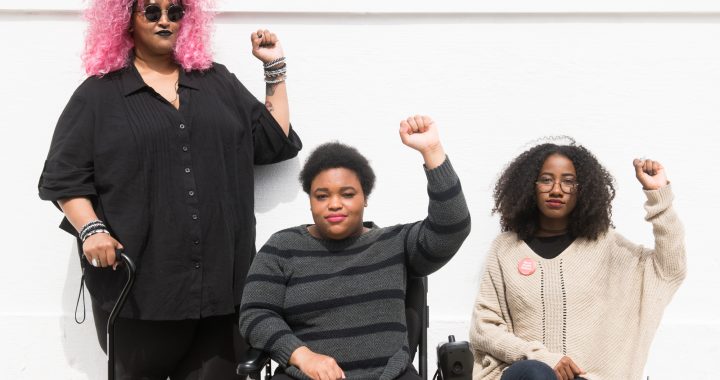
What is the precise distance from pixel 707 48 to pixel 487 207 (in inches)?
44.5

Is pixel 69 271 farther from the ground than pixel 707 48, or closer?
closer

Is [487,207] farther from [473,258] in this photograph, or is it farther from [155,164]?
[155,164]

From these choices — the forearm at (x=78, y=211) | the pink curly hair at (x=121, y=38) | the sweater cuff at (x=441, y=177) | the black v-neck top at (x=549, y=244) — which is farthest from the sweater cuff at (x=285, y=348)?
the pink curly hair at (x=121, y=38)

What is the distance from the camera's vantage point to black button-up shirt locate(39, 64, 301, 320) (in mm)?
4113

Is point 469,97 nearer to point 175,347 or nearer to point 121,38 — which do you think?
point 121,38

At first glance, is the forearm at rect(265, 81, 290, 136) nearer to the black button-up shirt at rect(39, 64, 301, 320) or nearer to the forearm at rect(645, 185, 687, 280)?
the black button-up shirt at rect(39, 64, 301, 320)

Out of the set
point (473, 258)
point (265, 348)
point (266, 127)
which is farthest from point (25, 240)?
point (473, 258)

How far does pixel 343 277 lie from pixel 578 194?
102 cm

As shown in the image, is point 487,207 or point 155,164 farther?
point 487,207

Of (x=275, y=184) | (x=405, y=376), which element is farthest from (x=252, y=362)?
(x=275, y=184)

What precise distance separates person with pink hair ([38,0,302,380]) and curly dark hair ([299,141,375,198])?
396mm

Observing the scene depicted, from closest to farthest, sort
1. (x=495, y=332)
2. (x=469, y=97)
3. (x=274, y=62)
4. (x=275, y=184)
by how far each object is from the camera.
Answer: (x=495, y=332)
(x=274, y=62)
(x=469, y=97)
(x=275, y=184)

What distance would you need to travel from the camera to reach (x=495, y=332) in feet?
13.8

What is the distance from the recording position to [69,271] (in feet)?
16.1
